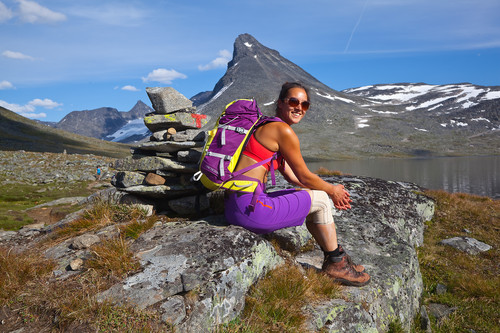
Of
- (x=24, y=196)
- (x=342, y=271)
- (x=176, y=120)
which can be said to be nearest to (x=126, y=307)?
(x=342, y=271)

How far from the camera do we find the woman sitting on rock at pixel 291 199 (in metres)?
5.10

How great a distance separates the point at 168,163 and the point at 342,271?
5133mm

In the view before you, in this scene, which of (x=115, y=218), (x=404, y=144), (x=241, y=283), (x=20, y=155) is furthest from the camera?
(x=404, y=144)

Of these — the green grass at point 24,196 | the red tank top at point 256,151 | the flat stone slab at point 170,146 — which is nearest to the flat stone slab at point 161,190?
the flat stone slab at point 170,146

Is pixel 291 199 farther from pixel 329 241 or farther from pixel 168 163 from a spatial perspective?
pixel 168 163

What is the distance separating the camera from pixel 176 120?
889 centimetres

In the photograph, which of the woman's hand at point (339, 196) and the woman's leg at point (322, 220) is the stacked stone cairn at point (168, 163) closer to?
the woman's leg at point (322, 220)

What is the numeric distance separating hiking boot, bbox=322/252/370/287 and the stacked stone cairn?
3.71 metres

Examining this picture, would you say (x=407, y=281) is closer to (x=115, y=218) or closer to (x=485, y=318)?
(x=485, y=318)

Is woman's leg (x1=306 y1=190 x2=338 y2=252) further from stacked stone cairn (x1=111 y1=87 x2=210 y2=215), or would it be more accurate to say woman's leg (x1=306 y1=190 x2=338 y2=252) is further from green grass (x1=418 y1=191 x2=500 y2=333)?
green grass (x1=418 y1=191 x2=500 y2=333)

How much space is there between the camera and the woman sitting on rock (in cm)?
510

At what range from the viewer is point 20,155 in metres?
46.1

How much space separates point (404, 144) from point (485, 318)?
196 meters

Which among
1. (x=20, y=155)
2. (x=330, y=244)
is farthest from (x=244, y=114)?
(x=20, y=155)
